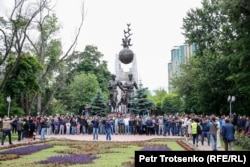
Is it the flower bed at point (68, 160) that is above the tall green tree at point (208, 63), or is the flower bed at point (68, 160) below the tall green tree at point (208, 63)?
below

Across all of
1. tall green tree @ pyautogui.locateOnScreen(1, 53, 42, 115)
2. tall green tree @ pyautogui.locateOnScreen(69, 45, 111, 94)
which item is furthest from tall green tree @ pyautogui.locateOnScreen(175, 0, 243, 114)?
tall green tree @ pyautogui.locateOnScreen(69, 45, 111, 94)

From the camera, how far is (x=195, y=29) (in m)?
49.6

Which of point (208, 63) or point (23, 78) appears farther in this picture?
point (208, 63)

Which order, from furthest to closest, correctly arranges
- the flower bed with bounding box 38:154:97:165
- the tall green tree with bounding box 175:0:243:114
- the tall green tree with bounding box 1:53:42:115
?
the tall green tree with bounding box 175:0:243:114 < the tall green tree with bounding box 1:53:42:115 < the flower bed with bounding box 38:154:97:165

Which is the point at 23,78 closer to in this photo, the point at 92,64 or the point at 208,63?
the point at 208,63

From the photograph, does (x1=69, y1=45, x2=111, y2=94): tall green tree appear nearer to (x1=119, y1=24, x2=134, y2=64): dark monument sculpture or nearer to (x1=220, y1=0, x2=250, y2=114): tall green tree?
(x1=119, y1=24, x2=134, y2=64): dark monument sculpture

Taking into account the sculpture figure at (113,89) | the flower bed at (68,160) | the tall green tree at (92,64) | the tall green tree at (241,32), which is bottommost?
the flower bed at (68,160)

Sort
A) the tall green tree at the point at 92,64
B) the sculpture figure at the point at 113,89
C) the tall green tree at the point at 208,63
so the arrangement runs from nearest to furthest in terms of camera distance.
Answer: the tall green tree at the point at 208,63, the sculpture figure at the point at 113,89, the tall green tree at the point at 92,64

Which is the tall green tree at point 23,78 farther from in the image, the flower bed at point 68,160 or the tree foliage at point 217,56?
the flower bed at point 68,160

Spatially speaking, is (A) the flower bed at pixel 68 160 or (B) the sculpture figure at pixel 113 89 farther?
(B) the sculpture figure at pixel 113 89

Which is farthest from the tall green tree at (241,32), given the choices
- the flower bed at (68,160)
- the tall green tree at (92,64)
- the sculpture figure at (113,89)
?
the tall green tree at (92,64)

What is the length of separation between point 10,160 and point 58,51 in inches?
Result: 1443

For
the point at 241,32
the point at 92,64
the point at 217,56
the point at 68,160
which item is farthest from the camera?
the point at 92,64

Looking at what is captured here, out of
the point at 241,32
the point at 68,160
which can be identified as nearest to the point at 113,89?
the point at 241,32
